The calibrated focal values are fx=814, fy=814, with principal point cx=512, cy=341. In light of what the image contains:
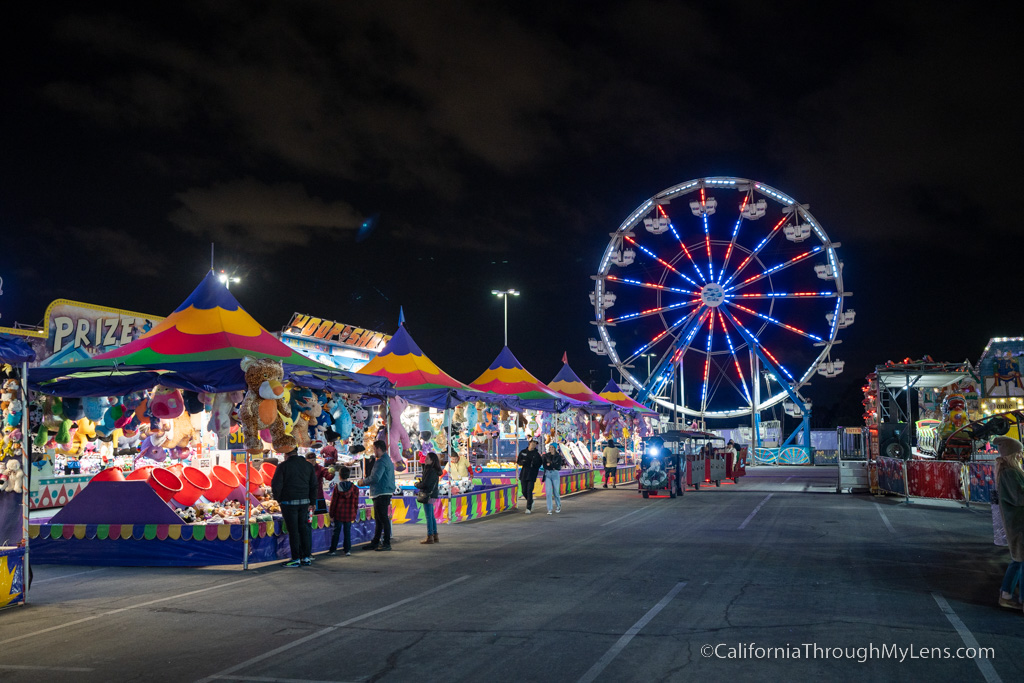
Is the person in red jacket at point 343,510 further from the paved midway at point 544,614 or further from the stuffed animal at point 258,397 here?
the stuffed animal at point 258,397

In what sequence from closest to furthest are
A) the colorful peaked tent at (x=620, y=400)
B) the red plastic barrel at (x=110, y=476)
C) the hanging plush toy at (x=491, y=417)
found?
the red plastic barrel at (x=110, y=476)
the hanging plush toy at (x=491, y=417)
the colorful peaked tent at (x=620, y=400)

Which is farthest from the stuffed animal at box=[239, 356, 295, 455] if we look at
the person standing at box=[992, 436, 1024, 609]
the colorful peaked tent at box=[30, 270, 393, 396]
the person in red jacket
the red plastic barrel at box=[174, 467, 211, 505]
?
the person standing at box=[992, 436, 1024, 609]

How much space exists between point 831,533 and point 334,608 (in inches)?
373

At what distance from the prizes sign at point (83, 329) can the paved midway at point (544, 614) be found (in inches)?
422

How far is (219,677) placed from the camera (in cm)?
568

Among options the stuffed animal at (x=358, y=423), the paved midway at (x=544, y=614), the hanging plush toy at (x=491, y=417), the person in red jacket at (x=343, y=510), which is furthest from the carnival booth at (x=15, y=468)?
the hanging plush toy at (x=491, y=417)

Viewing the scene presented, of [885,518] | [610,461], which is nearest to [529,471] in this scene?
[885,518]

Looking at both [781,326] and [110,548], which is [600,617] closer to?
[110,548]

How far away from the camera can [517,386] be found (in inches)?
1009

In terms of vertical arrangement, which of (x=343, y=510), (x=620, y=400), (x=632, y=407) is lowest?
(x=343, y=510)

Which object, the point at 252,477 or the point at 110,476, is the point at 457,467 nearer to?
the point at 252,477

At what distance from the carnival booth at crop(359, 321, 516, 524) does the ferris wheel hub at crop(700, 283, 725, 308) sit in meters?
21.5

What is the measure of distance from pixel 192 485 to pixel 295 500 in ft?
6.59

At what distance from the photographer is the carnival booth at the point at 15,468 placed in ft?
27.0
